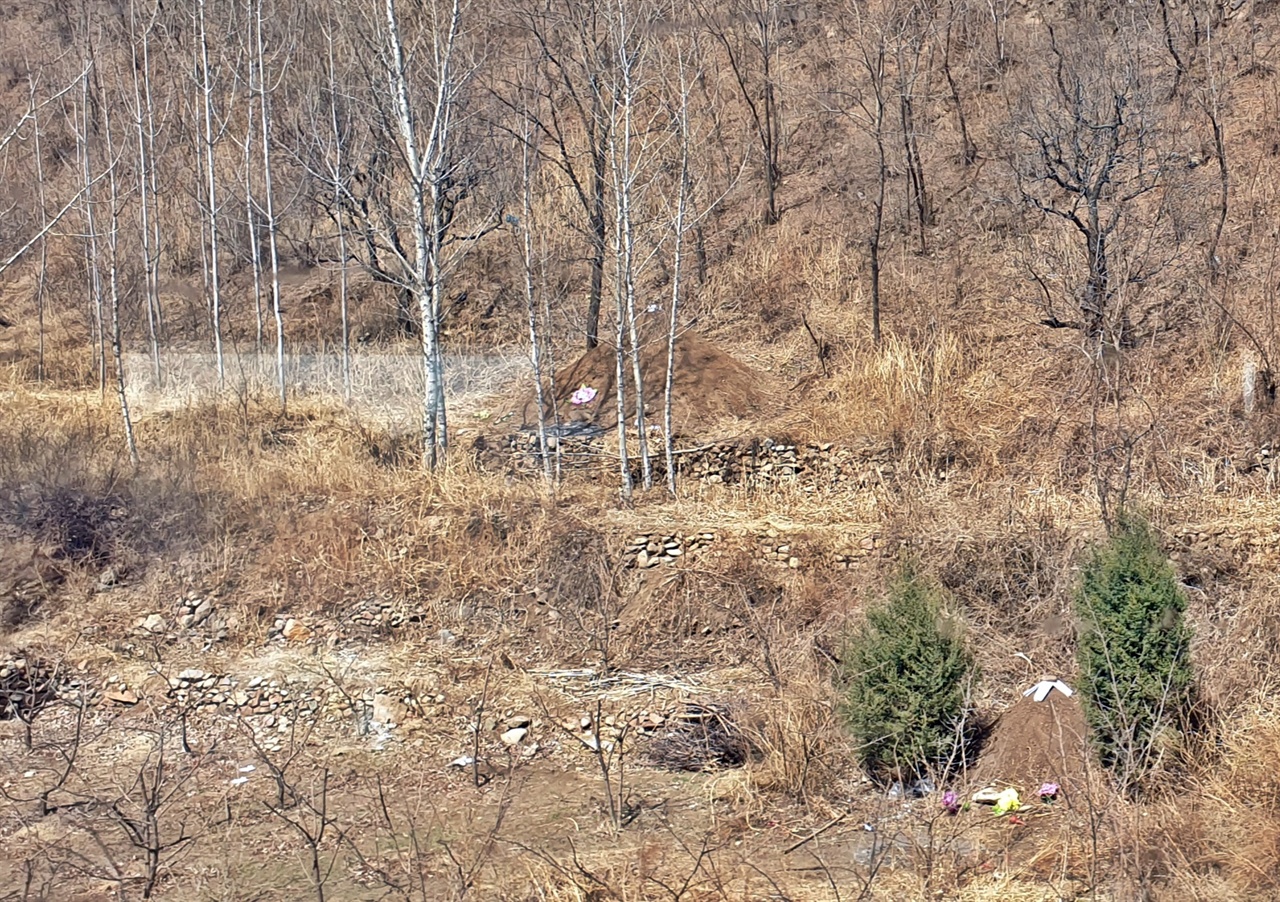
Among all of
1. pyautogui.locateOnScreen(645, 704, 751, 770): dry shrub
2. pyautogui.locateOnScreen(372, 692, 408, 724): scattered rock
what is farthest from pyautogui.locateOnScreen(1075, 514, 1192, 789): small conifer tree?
pyautogui.locateOnScreen(372, 692, 408, 724): scattered rock

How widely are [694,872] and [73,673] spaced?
6.30 meters

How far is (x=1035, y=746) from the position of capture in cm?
714

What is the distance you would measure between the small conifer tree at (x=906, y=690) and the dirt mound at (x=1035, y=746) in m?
0.25

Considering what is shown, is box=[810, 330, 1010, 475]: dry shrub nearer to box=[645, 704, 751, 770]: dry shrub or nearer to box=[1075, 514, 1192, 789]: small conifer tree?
box=[645, 704, 751, 770]: dry shrub

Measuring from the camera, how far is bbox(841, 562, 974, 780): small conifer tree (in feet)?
23.4

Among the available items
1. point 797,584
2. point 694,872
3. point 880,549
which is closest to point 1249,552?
point 880,549

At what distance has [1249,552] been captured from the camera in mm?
10094

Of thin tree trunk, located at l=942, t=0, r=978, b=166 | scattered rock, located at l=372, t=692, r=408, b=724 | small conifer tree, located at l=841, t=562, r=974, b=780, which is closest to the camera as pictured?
small conifer tree, located at l=841, t=562, r=974, b=780

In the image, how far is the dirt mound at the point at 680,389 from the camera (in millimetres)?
14484

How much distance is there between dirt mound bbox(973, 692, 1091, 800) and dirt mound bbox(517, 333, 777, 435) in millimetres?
7064

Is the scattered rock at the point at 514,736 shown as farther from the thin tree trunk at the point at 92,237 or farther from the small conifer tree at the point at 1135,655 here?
the thin tree trunk at the point at 92,237

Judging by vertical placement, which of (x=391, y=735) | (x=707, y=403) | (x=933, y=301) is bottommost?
(x=391, y=735)

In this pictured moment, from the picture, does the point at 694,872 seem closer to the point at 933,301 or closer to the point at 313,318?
the point at 933,301

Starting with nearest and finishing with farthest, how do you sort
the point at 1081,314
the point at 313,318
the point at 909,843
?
the point at 909,843, the point at 1081,314, the point at 313,318
